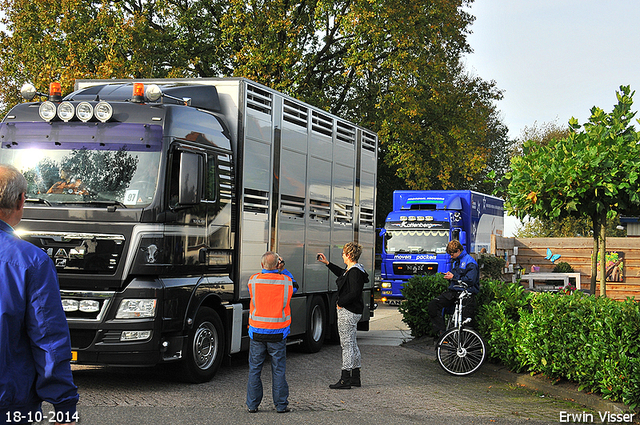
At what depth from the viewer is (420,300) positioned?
44.7 ft

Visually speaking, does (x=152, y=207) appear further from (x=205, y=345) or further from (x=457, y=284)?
(x=457, y=284)

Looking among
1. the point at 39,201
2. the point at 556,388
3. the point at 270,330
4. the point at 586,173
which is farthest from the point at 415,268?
the point at 39,201

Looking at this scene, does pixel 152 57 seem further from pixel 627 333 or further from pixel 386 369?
pixel 627 333

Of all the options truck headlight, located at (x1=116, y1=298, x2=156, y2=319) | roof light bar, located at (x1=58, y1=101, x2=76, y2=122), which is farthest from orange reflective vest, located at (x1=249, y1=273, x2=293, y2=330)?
roof light bar, located at (x1=58, y1=101, x2=76, y2=122)

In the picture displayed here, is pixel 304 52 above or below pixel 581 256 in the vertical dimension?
above

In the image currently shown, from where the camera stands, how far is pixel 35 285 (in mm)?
3043

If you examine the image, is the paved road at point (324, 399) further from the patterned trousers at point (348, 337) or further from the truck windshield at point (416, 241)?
the truck windshield at point (416, 241)

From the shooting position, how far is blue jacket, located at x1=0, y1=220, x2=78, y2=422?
3002 millimetres

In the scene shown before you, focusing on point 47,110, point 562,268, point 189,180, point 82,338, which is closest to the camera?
point 82,338

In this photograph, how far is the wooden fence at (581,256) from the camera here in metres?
26.3

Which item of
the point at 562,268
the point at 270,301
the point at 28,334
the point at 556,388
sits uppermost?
the point at 562,268

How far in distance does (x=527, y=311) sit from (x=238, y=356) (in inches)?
185

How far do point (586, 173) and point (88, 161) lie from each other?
6181 millimetres

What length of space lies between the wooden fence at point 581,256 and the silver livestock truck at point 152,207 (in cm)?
1946
